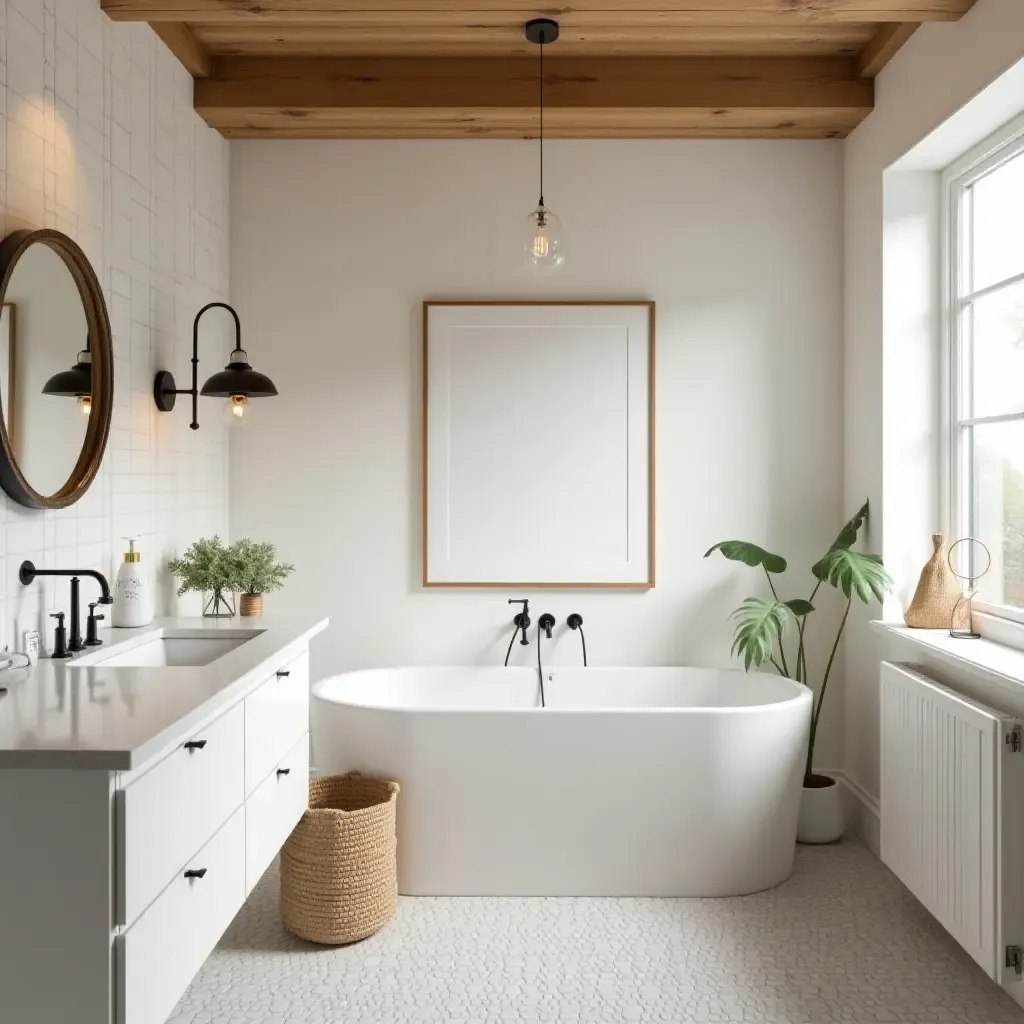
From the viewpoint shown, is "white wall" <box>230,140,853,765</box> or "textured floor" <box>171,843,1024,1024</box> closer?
"textured floor" <box>171,843,1024,1024</box>

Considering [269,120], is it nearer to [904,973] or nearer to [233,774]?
[233,774]

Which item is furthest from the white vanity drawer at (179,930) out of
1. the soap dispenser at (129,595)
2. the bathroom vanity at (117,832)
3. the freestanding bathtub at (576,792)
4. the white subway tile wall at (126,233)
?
the freestanding bathtub at (576,792)

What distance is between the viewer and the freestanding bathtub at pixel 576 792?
10.1 feet

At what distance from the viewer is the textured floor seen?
2461 mm

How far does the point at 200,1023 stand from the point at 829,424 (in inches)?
119

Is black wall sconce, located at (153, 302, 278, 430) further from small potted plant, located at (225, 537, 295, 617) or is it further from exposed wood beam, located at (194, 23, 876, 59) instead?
exposed wood beam, located at (194, 23, 876, 59)

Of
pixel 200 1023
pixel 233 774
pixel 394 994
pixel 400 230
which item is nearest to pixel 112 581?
pixel 233 774

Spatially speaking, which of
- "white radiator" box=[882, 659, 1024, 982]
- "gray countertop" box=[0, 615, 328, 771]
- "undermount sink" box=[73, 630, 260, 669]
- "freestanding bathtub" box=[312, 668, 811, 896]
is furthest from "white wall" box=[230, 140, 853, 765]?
"gray countertop" box=[0, 615, 328, 771]

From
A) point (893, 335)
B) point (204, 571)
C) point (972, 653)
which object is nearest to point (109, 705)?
point (204, 571)

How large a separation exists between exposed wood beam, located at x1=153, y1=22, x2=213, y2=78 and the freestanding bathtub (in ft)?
7.30

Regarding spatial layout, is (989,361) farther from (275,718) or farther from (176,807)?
(176,807)

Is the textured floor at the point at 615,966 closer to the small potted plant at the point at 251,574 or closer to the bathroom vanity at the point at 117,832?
the bathroom vanity at the point at 117,832

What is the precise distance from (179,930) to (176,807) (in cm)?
23

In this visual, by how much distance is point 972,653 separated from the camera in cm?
270
